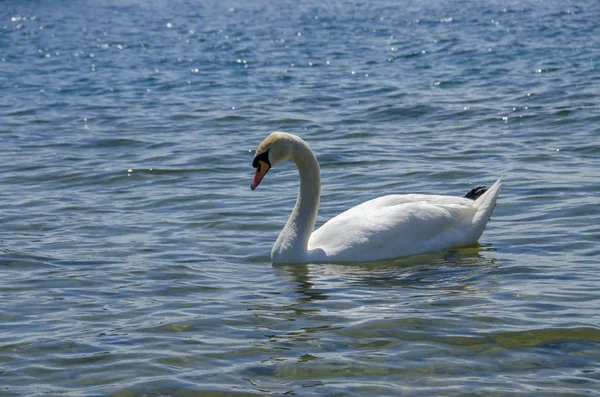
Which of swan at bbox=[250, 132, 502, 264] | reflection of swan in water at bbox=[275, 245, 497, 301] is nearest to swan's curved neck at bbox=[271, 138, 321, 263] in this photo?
swan at bbox=[250, 132, 502, 264]

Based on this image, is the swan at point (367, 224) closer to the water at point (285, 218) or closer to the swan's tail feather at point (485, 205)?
the swan's tail feather at point (485, 205)

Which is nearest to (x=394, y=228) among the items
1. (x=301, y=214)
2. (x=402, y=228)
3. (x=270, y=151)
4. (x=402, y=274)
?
(x=402, y=228)

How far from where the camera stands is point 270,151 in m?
8.28

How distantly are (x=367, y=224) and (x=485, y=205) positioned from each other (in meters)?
0.99

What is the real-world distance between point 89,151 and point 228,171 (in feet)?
7.59

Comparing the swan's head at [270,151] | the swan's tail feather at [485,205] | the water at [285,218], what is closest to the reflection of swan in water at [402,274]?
the water at [285,218]

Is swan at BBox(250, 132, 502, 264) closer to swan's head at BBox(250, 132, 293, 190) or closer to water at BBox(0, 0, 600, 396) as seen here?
swan's head at BBox(250, 132, 293, 190)

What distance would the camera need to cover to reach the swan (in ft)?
26.7

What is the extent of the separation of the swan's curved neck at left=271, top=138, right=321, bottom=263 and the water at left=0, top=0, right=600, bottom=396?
16 cm

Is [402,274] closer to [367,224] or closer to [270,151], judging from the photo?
[367,224]

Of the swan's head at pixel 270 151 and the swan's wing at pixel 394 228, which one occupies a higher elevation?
the swan's head at pixel 270 151

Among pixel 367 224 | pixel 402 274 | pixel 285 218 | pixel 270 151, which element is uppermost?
pixel 270 151

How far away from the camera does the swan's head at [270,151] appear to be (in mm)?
8250

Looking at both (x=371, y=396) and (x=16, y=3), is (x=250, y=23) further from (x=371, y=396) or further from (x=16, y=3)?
(x=371, y=396)
